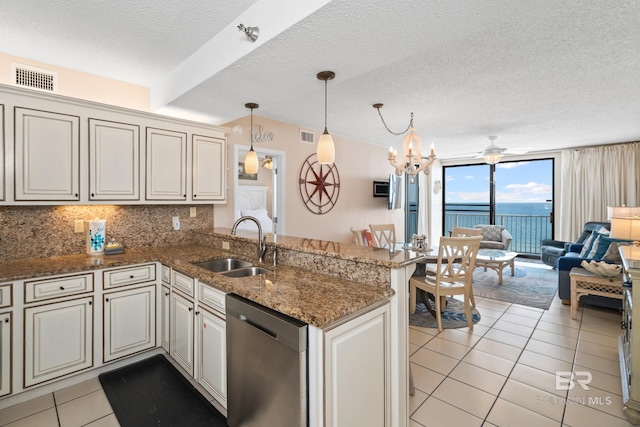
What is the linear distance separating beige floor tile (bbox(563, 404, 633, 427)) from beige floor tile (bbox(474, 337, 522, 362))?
2.04 ft

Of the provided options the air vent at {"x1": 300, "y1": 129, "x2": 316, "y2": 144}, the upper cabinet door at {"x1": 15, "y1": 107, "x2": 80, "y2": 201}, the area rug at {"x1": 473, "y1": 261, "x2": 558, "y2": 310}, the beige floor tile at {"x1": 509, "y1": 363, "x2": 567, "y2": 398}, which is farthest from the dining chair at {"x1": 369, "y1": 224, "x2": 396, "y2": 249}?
the upper cabinet door at {"x1": 15, "y1": 107, "x2": 80, "y2": 201}

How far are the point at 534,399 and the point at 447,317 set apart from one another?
147 cm

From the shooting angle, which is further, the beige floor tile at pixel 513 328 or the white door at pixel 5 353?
the beige floor tile at pixel 513 328

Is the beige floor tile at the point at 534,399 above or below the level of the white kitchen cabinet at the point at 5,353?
below

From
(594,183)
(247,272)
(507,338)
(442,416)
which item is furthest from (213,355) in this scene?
(594,183)

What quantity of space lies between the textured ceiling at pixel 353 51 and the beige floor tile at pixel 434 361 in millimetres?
2402

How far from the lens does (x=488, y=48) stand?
2348 millimetres

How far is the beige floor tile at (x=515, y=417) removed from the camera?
6.18 feet

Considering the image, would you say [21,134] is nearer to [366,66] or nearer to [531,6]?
[366,66]

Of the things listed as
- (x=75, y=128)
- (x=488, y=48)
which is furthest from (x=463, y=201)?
(x=75, y=128)

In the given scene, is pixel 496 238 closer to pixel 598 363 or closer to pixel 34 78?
pixel 598 363

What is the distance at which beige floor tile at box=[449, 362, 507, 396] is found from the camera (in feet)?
7.36

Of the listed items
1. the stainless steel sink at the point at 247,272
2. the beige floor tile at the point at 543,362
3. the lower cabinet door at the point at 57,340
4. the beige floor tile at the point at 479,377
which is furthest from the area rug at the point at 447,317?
the lower cabinet door at the point at 57,340

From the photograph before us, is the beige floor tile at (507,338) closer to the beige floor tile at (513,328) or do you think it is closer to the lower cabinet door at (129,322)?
the beige floor tile at (513,328)
